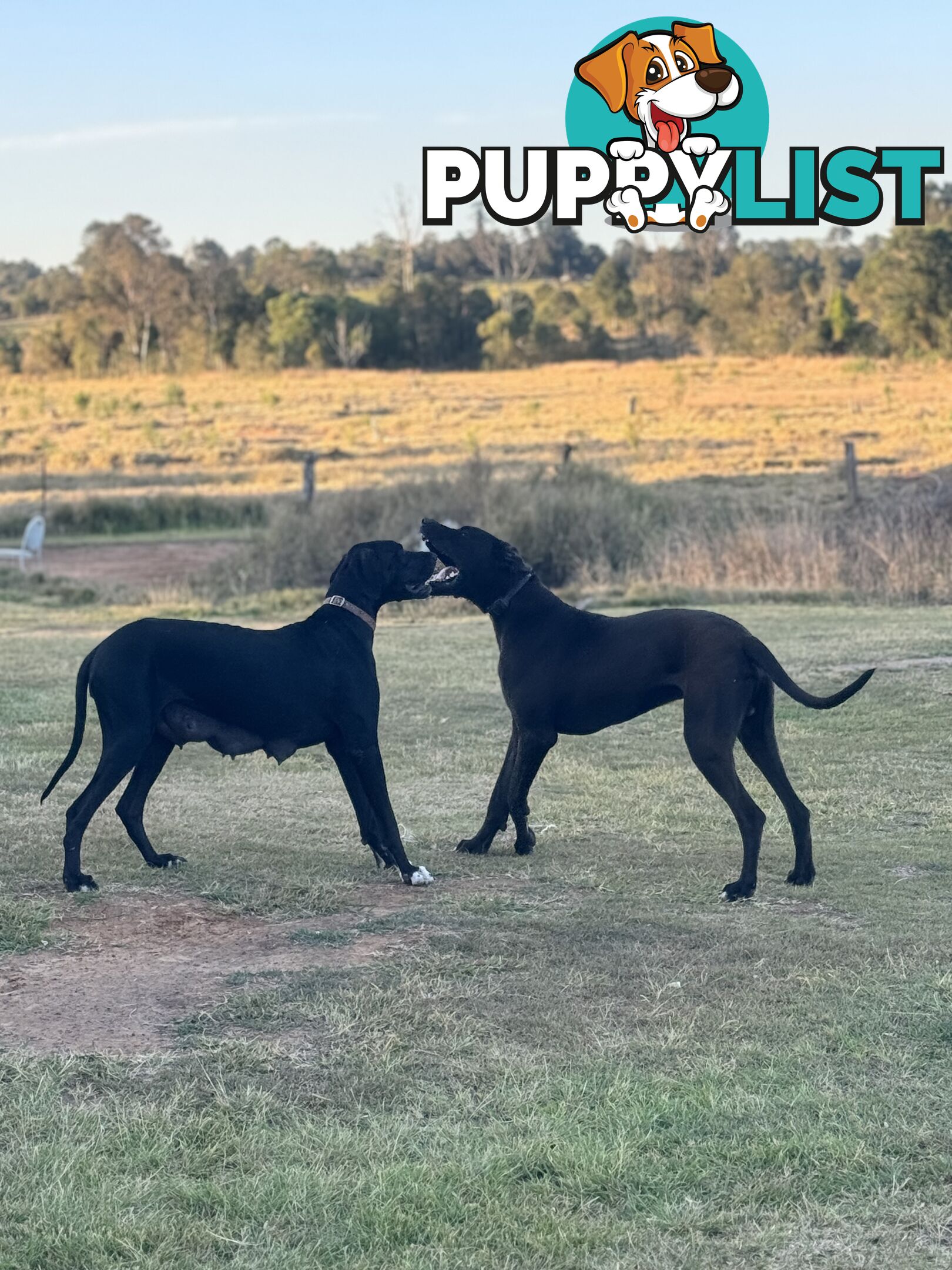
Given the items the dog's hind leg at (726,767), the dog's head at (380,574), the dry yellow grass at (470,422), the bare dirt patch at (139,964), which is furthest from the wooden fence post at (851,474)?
the bare dirt patch at (139,964)

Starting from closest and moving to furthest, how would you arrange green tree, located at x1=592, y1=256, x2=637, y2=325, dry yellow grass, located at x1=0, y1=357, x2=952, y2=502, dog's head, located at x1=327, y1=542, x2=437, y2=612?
1. dog's head, located at x1=327, y1=542, x2=437, y2=612
2. dry yellow grass, located at x1=0, y1=357, x2=952, y2=502
3. green tree, located at x1=592, y1=256, x2=637, y2=325

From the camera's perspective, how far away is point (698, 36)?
20.9 meters

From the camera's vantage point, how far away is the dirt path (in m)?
23.9

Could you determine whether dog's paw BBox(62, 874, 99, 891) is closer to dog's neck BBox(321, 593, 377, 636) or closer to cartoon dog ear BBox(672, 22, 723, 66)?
dog's neck BBox(321, 593, 377, 636)

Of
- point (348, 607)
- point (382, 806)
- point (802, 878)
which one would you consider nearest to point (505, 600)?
point (348, 607)

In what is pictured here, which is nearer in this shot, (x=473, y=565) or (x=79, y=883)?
(x=79, y=883)

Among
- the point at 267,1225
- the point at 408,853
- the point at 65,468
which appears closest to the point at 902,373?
the point at 65,468

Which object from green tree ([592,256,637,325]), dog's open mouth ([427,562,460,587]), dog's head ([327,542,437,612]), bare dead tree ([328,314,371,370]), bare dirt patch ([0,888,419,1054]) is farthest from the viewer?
green tree ([592,256,637,325])

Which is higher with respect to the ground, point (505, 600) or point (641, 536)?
point (505, 600)

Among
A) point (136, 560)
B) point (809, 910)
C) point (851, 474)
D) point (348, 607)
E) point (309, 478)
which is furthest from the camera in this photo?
point (136, 560)

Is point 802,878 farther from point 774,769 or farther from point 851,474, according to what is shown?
point 851,474

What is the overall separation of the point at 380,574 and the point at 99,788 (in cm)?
154

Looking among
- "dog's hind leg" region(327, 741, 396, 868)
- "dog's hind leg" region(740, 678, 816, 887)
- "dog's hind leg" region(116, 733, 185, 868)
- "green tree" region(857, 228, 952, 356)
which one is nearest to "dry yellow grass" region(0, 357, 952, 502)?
"green tree" region(857, 228, 952, 356)

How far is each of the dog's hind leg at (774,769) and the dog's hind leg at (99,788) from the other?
256cm
